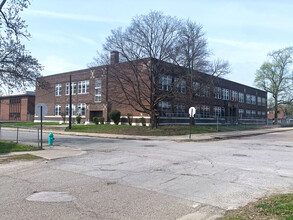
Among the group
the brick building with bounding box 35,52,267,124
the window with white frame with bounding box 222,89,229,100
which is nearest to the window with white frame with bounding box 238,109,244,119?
the brick building with bounding box 35,52,267,124

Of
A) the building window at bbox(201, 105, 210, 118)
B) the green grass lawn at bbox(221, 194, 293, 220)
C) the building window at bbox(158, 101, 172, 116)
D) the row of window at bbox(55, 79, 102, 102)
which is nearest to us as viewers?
the green grass lawn at bbox(221, 194, 293, 220)

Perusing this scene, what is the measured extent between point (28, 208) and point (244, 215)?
4.12 meters

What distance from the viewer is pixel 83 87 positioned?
46.3 m

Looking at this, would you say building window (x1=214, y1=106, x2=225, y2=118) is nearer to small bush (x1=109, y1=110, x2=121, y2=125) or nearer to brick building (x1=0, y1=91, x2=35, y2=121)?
small bush (x1=109, y1=110, x2=121, y2=125)

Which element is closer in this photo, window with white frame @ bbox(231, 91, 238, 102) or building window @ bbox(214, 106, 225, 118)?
building window @ bbox(214, 106, 225, 118)

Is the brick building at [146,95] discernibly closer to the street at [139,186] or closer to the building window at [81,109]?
the building window at [81,109]

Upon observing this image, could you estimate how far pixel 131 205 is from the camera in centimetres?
550

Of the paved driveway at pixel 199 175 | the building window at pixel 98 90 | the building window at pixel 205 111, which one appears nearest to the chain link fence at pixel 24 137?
the paved driveway at pixel 199 175

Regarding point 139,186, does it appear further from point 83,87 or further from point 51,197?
point 83,87

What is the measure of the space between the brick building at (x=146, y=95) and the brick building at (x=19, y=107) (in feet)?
25.1

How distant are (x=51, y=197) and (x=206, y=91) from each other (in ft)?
93.8

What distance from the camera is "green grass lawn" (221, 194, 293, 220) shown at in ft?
14.9

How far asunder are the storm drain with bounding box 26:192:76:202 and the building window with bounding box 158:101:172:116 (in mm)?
31196

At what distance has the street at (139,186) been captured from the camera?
204 inches
